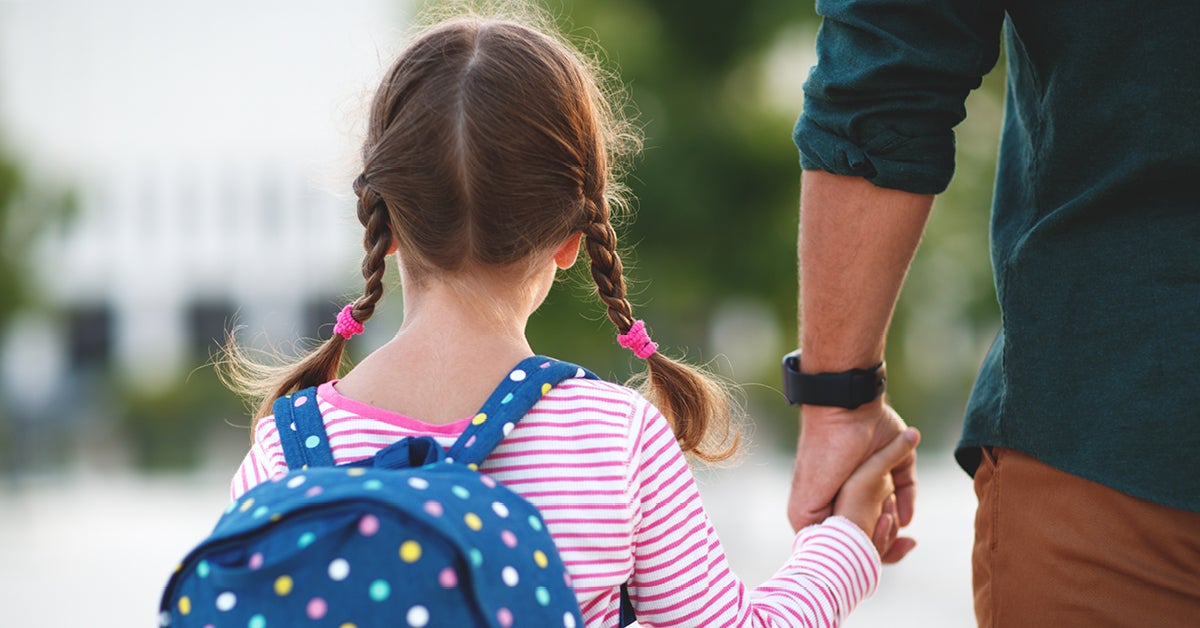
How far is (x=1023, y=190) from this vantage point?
79.0 inches

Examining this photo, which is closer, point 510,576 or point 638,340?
point 510,576

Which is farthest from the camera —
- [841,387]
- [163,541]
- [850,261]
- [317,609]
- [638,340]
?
[163,541]

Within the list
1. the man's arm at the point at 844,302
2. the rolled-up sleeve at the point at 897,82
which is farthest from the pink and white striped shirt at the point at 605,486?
the rolled-up sleeve at the point at 897,82

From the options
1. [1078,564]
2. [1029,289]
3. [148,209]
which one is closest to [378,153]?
[1029,289]

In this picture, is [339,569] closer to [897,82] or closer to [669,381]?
[669,381]

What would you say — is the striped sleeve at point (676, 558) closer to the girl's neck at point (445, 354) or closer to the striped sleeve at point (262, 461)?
the girl's neck at point (445, 354)

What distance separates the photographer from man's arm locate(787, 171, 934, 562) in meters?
2.13

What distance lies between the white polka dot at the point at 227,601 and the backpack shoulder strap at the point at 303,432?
26 centimetres

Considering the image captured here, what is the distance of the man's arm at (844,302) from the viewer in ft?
7.00

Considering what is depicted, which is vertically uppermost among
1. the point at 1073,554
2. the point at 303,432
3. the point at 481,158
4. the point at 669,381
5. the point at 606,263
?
the point at 481,158

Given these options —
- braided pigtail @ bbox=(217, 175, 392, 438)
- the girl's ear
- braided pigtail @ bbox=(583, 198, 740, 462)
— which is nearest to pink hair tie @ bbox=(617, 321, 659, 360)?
braided pigtail @ bbox=(583, 198, 740, 462)

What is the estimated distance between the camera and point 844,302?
224cm

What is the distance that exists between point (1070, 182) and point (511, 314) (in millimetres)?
880

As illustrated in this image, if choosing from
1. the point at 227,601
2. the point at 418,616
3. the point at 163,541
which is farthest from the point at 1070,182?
the point at 163,541
